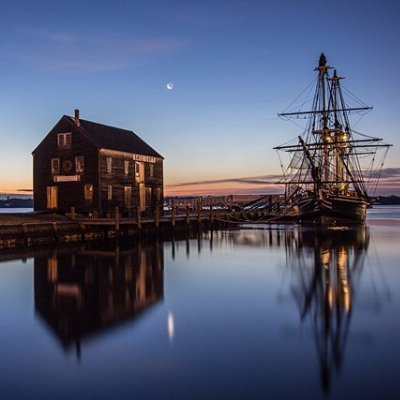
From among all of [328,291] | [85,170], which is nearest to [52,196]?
[85,170]

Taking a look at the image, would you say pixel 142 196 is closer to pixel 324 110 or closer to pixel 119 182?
pixel 119 182

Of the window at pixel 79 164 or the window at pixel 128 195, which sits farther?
the window at pixel 128 195

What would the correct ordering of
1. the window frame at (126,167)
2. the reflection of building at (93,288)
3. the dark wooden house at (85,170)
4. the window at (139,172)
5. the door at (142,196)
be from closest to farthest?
the reflection of building at (93,288)
the dark wooden house at (85,170)
the window frame at (126,167)
the window at (139,172)
the door at (142,196)

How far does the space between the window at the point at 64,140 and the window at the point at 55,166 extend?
1.31 metres

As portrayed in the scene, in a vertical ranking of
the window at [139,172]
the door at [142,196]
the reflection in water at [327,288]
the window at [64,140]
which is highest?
the window at [64,140]

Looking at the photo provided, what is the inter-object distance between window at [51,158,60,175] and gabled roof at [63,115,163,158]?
3769 millimetres

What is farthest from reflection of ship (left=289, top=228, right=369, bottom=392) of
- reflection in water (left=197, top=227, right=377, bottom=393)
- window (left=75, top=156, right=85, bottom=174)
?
window (left=75, top=156, right=85, bottom=174)

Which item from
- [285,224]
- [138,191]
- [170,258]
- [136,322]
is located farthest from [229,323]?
[285,224]

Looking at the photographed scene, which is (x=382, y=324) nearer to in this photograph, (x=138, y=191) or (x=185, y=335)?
(x=185, y=335)

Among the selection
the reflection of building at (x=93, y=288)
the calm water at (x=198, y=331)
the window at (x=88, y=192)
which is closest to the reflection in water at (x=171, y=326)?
the calm water at (x=198, y=331)

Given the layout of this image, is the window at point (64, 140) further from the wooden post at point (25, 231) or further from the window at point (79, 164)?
the wooden post at point (25, 231)

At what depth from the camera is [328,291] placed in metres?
17.3

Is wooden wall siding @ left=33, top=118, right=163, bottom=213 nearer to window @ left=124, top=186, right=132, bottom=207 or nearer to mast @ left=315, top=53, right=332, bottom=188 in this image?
window @ left=124, top=186, right=132, bottom=207

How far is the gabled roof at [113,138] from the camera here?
4119 centimetres
